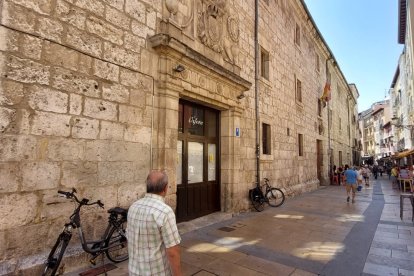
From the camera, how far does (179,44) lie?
15.7ft

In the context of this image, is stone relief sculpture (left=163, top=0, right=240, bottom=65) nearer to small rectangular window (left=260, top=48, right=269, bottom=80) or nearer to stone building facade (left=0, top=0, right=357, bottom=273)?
stone building facade (left=0, top=0, right=357, bottom=273)

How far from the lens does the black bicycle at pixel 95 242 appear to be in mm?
2926

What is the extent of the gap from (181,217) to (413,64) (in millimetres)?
22618

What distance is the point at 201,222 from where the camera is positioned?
582 centimetres

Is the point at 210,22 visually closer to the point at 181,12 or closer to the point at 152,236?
the point at 181,12

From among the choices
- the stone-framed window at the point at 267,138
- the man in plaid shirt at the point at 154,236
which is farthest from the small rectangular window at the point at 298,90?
the man in plaid shirt at the point at 154,236

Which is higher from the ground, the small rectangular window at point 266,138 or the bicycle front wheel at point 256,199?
the small rectangular window at point 266,138

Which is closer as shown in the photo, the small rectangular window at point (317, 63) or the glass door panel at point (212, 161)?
the glass door panel at point (212, 161)

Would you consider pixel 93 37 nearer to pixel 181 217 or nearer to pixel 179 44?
pixel 179 44

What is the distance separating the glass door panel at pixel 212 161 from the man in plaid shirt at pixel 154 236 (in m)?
4.69

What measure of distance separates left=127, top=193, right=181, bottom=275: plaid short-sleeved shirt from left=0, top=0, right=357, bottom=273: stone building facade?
1734 mm

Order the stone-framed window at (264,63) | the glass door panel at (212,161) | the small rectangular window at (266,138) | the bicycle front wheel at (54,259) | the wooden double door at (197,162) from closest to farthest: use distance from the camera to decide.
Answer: the bicycle front wheel at (54,259) → the wooden double door at (197,162) → the glass door panel at (212,161) → the small rectangular window at (266,138) → the stone-framed window at (264,63)

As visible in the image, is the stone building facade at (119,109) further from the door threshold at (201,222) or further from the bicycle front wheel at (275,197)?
the bicycle front wheel at (275,197)

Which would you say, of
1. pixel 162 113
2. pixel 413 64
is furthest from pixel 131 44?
pixel 413 64
